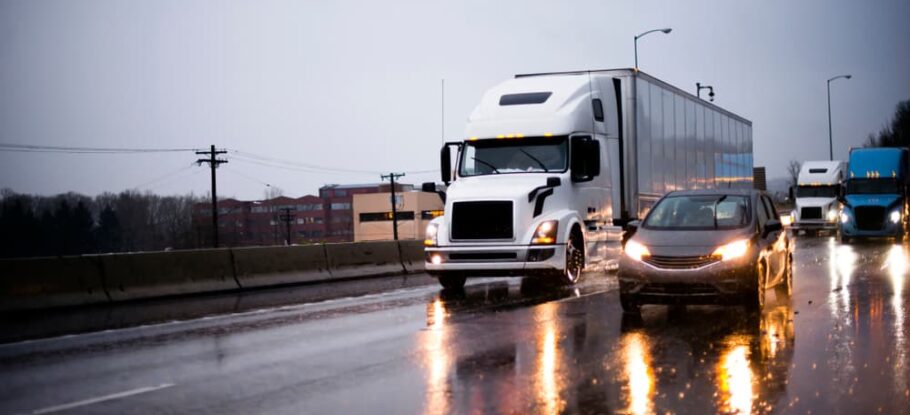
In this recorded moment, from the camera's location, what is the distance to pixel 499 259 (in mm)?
16000

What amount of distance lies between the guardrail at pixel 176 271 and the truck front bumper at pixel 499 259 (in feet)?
14.6

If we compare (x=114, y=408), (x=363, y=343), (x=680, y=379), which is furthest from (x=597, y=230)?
(x=114, y=408)

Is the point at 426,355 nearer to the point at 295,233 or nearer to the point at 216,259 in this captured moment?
the point at 216,259

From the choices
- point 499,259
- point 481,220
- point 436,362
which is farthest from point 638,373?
point 481,220

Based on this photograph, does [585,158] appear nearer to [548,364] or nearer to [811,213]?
[548,364]

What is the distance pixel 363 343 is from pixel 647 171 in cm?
1095

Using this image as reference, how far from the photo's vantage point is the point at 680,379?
25.2ft

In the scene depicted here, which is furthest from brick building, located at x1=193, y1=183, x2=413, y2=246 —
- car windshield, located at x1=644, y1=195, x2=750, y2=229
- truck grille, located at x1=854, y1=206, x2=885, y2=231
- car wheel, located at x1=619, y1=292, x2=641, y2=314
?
car wheel, located at x1=619, y1=292, x2=641, y2=314

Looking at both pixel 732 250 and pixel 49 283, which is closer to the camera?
pixel 732 250

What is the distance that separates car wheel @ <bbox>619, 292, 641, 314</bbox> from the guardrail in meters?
8.48

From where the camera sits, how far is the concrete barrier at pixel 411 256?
23.6 metres

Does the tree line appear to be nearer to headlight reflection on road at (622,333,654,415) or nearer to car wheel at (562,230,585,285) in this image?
car wheel at (562,230,585,285)

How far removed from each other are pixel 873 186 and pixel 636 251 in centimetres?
2943

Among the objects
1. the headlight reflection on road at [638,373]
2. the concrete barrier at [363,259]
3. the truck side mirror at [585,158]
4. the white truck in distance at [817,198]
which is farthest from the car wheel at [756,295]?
the white truck in distance at [817,198]
